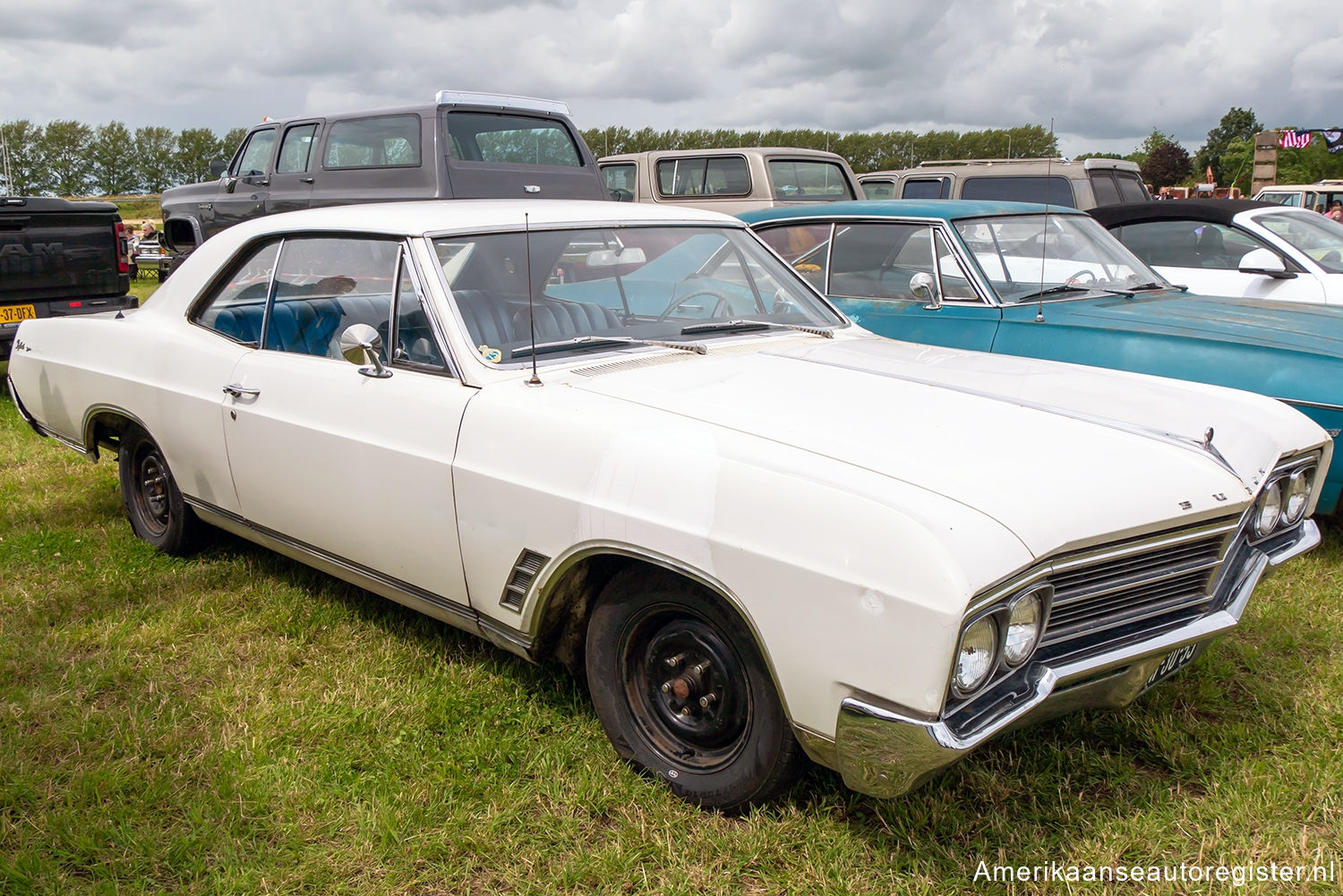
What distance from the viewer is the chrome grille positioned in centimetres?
229

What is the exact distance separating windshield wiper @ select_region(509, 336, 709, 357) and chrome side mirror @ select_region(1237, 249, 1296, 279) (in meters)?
4.87

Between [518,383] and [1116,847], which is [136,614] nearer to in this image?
[518,383]

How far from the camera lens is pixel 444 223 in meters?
3.36

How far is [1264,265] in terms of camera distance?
658 centimetres

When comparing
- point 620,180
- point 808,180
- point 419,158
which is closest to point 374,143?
point 419,158

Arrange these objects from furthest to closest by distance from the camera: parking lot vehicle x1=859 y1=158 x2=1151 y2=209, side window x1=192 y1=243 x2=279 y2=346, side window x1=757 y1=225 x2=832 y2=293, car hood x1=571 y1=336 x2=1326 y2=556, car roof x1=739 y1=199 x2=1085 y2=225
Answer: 1. parking lot vehicle x1=859 y1=158 x2=1151 y2=209
2. side window x1=757 y1=225 x2=832 y2=293
3. car roof x1=739 y1=199 x2=1085 y2=225
4. side window x1=192 y1=243 x2=279 y2=346
5. car hood x1=571 y1=336 x2=1326 y2=556

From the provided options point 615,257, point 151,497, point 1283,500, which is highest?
point 615,257

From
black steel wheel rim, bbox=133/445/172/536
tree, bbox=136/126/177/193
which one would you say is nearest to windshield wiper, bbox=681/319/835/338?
black steel wheel rim, bbox=133/445/172/536

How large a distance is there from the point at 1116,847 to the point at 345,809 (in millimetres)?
1933

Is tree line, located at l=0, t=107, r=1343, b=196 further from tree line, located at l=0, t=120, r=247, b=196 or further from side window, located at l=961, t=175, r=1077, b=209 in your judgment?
side window, located at l=961, t=175, r=1077, b=209

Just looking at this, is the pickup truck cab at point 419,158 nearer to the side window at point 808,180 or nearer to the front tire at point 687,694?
the side window at point 808,180

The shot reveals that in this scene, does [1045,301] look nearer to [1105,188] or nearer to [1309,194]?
[1105,188]

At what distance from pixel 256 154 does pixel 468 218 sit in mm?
7654

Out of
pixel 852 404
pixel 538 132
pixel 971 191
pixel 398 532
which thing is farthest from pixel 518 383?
pixel 971 191
